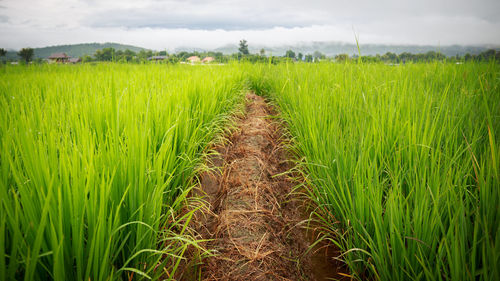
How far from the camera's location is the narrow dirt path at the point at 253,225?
1294 mm

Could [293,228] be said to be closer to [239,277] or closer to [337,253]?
[337,253]

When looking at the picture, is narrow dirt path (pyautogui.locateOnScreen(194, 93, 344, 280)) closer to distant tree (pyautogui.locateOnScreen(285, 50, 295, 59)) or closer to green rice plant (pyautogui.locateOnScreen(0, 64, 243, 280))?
green rice plant (pyautogui.locateOnScreen(0, 64, 243, 280))

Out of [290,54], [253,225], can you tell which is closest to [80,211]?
[253,225]

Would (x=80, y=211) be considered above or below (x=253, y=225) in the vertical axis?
above

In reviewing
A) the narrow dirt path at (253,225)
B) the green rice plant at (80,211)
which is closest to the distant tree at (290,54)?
the narrow dirt path at (253,225)

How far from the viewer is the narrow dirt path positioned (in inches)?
50.9

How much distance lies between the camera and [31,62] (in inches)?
243

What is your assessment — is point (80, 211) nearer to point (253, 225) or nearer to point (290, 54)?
point (253, 225)

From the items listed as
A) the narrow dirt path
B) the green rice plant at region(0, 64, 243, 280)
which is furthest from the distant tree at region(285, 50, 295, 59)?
the green rice plant at region(0, 64, 243, 280)

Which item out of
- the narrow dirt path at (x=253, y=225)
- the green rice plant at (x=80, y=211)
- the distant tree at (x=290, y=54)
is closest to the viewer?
the green rice plant at (x=80, y=211)

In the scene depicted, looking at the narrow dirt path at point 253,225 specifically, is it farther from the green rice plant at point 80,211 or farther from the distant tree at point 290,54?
the distant tree at point 290,54

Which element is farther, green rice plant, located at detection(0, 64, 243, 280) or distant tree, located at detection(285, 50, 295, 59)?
distant tree, located at detection(285, 50, 295, 59)

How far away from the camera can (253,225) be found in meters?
1.56

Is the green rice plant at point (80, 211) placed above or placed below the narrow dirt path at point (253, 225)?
above
